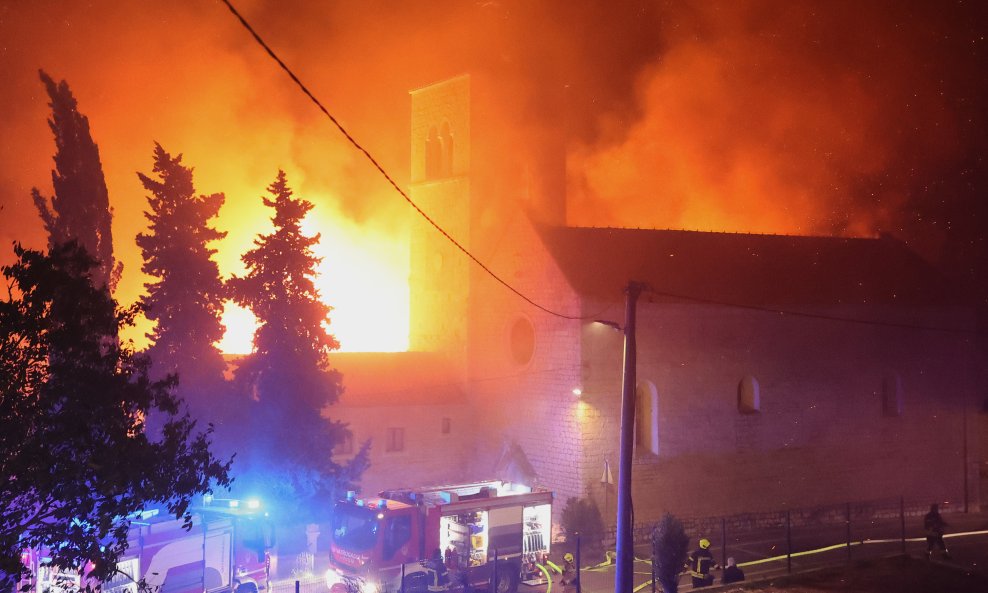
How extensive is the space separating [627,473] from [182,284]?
16.7 metres

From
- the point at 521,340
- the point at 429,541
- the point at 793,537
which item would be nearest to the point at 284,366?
A: the point at 429,541

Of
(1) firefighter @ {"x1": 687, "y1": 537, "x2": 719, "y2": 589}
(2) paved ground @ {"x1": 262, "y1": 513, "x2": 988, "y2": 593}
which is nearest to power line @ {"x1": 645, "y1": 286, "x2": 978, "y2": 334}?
(2) paved ground @ {"x1": 262, "y1": 513, "x2": 988, "y2": 593}

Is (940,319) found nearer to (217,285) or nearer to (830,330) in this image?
(830,330)

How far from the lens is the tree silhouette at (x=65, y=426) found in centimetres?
1044

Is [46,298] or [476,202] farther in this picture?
[476,202]

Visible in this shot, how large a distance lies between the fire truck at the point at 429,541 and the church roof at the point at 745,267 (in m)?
10.2

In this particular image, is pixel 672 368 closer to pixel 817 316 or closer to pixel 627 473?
pixel 817 316

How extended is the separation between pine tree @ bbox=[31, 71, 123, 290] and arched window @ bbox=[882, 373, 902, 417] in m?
30.1

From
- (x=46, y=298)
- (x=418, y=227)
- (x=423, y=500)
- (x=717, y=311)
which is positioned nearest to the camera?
(x=46, y=298)

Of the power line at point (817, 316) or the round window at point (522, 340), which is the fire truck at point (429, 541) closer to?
the round window at point (522, 340)

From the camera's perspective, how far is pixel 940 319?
1422 inches

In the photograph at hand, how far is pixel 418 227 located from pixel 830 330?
63.6 feet

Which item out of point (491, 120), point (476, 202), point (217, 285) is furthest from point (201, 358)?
point (491, 120)

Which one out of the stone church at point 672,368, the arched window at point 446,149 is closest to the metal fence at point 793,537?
the stone church at point 672,368
